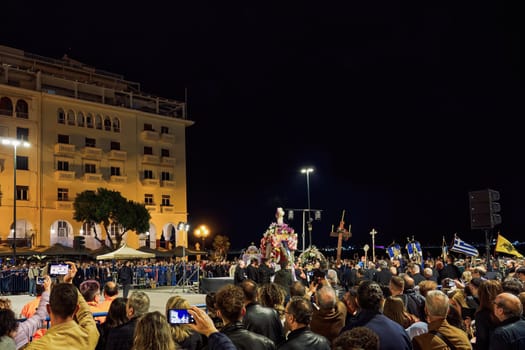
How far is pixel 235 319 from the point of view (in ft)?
14.8

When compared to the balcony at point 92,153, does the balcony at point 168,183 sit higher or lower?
lower

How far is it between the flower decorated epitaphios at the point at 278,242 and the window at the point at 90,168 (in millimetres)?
38004

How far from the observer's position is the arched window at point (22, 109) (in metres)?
53.4

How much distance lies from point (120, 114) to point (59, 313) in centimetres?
5932

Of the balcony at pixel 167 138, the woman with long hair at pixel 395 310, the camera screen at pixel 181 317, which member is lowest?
the woman with long hair at pixel 395 310

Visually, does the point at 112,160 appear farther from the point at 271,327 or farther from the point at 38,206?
the point at 271,327

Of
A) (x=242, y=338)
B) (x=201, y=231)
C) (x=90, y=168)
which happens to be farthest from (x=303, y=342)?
(x=201, y=231)

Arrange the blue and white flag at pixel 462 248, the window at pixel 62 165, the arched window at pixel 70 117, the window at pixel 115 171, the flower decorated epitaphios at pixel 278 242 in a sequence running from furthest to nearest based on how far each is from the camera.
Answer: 1. the window at pixel 115 171
2. the arched window at pixel 70 117
3. the window at pixel 62 165
4. the flower decorated epitaphios at pixel 278 242
5. the blue and white flag at pixel 462 248

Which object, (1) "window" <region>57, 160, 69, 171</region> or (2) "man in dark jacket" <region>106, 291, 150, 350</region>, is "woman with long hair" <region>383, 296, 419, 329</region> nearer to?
(2) "man in dark jacket" <region>106, 291, 150, 350</region>

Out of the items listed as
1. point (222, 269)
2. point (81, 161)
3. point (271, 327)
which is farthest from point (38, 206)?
point (271, 327)

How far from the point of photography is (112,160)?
6025 centimetres

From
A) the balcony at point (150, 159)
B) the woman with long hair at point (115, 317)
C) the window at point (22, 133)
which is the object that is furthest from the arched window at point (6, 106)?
the woman with long hair at point (115, 317)

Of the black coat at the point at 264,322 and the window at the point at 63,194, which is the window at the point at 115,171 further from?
the black coat at the point at 264,322

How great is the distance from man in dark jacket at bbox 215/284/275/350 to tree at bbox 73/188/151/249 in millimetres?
50673
